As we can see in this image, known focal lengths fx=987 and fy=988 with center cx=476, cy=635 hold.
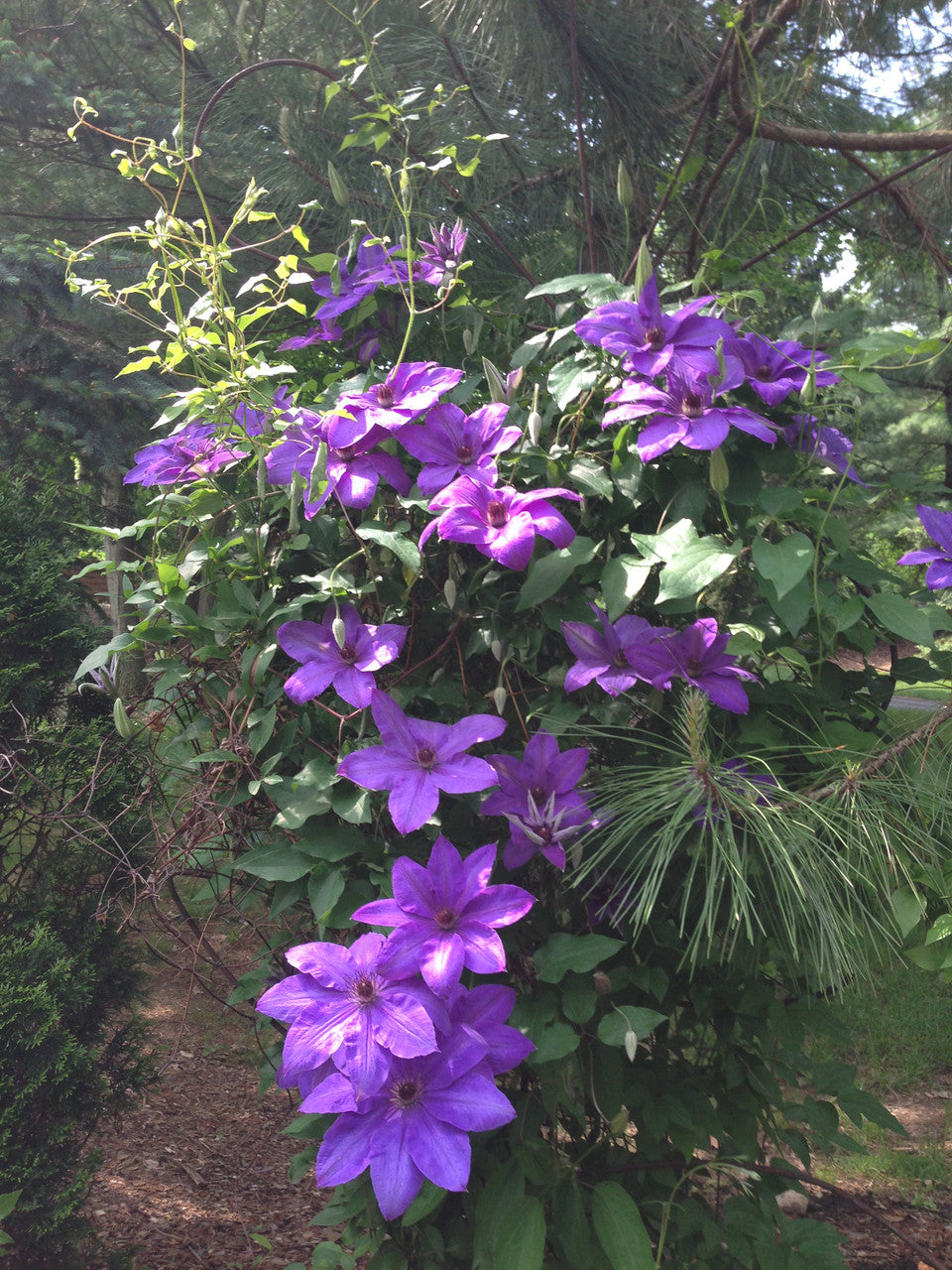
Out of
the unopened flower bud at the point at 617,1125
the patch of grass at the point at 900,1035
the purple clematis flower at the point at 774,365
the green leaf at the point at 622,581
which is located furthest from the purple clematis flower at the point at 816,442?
the patch of grass at the point at 900,1035

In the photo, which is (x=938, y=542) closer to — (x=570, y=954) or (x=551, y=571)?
(x=551, y=571)

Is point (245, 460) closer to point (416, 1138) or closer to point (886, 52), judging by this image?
point (416, 1138)

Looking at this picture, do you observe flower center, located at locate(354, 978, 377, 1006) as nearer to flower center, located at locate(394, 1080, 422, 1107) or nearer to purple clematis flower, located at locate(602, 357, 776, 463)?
flower center, located at locate(394, 1080, 422, 1107)

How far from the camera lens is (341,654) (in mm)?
1121

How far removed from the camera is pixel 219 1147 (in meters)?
2.50

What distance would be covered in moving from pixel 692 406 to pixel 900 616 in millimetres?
323

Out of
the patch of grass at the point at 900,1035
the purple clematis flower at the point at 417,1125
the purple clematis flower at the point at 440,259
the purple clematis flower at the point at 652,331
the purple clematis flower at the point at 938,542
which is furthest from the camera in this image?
the patch of grass at the point at 900,1035

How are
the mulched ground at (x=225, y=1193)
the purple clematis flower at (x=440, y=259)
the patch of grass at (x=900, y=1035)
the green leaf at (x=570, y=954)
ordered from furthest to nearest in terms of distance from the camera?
the patch of grass at (x=900, y=1035) → the mulched ground at (x=225, y=1193) → the purple clematis flower at (x=440, y=259) → the green leaf at (x=570, y=954)

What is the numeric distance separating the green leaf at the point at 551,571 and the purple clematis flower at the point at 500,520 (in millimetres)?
23

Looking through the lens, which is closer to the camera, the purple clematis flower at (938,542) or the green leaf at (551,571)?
the green leaf at (551,571)

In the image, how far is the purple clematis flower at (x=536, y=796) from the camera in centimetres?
102

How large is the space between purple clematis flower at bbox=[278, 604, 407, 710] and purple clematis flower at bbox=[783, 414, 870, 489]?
51cm

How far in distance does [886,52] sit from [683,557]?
3.40m

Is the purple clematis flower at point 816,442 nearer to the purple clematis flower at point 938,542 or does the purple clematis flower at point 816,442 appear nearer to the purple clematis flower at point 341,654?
the purple clematis flower at point 938,542
